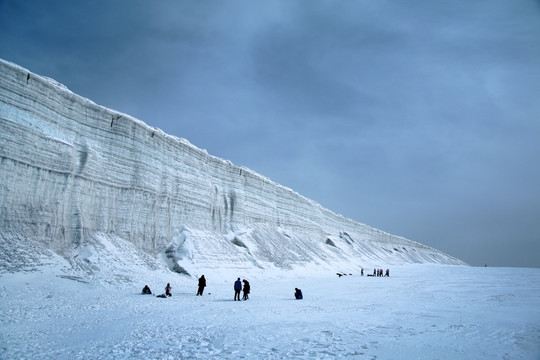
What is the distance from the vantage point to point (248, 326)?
847cm

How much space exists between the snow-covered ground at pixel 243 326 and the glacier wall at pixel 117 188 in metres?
3.98

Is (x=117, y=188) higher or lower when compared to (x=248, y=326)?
higher

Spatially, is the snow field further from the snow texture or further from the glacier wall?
the glacier wall

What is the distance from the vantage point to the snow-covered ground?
6277 millimetres

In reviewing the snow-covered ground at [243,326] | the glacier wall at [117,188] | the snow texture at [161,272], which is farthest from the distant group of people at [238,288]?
the glacier wall at [117,188]

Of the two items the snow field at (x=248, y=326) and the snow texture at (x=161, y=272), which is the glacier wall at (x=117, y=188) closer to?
the snow texture at (x=161, y=272)

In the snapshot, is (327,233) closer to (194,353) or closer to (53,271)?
(53,271)

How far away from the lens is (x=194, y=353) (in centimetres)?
622

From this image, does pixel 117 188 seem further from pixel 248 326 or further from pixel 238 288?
pixel 248 326

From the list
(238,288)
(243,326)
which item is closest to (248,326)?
(243,326)

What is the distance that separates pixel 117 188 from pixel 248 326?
15799mm

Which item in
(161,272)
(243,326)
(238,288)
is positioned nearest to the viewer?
(243,326)

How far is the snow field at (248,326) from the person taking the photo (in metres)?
6.27

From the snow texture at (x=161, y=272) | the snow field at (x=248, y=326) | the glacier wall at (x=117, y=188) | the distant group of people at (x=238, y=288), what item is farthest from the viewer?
the glacier wall at (x=117, y=188)
